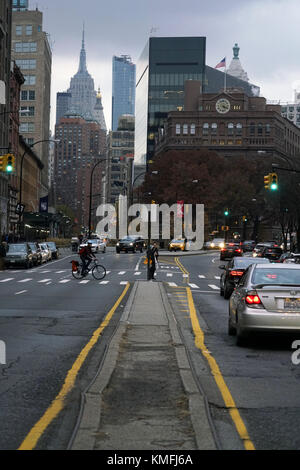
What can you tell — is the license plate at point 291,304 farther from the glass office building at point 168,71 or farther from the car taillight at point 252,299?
the glass office building at point 168,71

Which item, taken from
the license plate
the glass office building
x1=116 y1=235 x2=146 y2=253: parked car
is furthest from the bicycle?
the glass office building

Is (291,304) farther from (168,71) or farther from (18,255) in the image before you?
(168,71)

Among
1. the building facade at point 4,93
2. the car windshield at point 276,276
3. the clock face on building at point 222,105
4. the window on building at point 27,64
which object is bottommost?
the car windshield at point 276,276

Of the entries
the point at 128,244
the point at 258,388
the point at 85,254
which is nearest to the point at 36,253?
the point at 85,254

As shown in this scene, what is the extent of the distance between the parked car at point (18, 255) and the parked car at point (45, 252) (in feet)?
24.3

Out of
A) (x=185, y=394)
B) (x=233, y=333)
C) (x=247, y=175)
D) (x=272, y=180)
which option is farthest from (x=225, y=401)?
(x=247, y=175)

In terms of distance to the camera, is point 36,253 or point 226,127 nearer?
point 36,253

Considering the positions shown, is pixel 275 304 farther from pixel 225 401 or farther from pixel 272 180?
pixel 272 180

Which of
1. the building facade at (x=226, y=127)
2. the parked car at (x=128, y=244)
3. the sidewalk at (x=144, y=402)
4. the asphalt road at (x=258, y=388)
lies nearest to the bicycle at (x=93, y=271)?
the asphalt road at (x=258, y=388)

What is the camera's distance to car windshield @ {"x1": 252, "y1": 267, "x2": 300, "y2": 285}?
44.5 feet

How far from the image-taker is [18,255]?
48188 millimetres

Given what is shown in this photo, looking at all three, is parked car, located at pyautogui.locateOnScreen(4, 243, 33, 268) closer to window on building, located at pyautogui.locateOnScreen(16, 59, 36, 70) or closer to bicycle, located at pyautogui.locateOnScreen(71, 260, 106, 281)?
bicycle, located at pyautogui.locateOnScreen(71, 260, 106, 281)

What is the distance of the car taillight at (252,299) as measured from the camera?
12992mm

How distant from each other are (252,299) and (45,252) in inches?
1840
